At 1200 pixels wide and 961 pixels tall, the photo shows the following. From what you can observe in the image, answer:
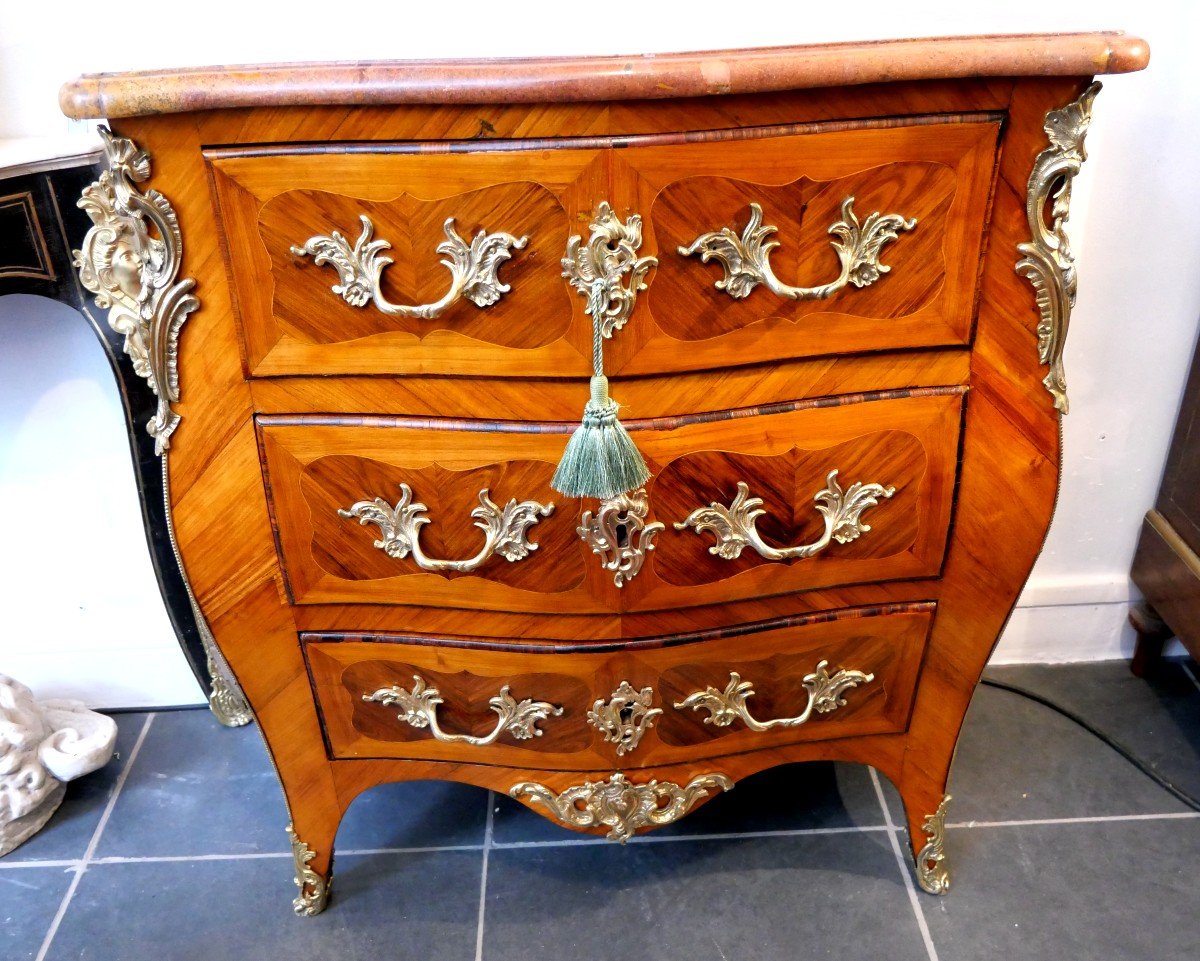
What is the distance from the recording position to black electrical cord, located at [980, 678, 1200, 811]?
135 cm

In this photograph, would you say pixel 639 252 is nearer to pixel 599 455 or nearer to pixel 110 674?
pixel 599 455

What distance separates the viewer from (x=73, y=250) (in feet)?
3.61

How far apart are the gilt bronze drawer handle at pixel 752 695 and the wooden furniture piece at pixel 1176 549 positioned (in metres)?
0.57

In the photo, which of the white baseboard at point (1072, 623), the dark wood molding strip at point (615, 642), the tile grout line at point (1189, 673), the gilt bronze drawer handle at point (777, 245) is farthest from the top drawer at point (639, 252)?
the tile grout line at point (1189, 673)

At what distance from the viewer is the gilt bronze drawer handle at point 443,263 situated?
81 centimetres

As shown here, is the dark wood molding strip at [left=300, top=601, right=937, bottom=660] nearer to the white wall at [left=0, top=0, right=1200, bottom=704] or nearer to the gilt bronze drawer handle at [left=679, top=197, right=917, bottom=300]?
the gilt bronze drawer handle at [left=679, top=197, right=917, bottom=300]

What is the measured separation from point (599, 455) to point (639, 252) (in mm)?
161

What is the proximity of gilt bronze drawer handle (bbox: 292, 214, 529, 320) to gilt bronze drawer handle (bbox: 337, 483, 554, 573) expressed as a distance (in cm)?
Answer: 18

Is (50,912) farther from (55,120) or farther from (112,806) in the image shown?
(55,120)

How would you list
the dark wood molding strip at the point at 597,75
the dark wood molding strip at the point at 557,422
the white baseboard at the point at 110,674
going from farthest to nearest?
the white baseboard at the point at 110,674 → the dark wood molding strip at the point at 557,422 → the dark wood molding strip at the point at 597,75

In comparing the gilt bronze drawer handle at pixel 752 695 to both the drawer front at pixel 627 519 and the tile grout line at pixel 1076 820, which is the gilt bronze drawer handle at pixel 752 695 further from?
the tile grout line at pixel 1076 820

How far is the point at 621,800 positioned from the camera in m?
1.10

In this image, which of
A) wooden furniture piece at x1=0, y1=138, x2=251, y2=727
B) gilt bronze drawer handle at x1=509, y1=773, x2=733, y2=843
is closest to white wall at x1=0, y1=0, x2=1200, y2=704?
wooden furniture piece at x1=0, y1=138, x2=251, y2=727

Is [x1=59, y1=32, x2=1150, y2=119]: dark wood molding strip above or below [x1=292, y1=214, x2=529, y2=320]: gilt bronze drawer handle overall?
above
